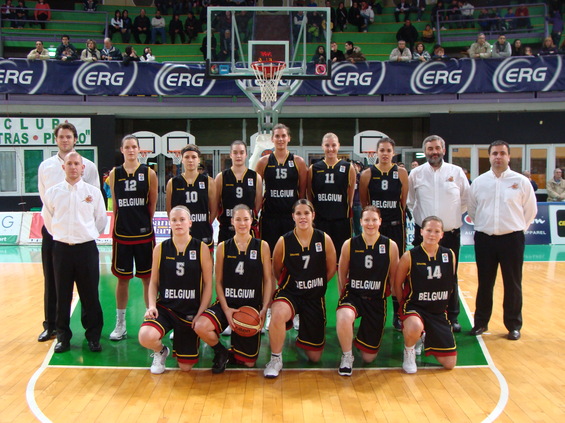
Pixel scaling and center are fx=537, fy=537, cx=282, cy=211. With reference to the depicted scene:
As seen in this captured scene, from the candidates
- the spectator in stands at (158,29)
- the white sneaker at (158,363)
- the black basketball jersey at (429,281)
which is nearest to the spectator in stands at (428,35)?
the spectator in stands at (158,29)

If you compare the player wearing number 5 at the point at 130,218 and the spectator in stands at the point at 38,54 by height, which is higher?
the spectator in stands at the point at 38,54

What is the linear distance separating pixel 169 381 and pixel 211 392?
17.0 inches

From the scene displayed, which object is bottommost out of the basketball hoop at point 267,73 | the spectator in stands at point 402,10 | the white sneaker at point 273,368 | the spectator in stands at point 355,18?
the white sneaker at point 273,368

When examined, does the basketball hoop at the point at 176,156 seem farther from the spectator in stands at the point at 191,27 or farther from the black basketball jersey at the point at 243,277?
the black basketball jersey at the point at 243,277

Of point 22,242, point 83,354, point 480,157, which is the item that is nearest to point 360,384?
point 83,354

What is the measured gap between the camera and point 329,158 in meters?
5.43

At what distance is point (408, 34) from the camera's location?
A: 1648 cm

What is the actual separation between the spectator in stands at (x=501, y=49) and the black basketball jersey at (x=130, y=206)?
487 inches

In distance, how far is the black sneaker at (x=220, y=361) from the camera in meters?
4.51

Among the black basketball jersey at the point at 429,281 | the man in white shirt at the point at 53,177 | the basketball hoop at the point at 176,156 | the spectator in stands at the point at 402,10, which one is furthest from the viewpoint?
the spectator in stands at the point at 402,10

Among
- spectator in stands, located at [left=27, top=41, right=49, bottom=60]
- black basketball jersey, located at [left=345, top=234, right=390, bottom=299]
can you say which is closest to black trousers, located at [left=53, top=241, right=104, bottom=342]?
black basketball jersey, located at [left=345, top=234, right=390, bottom=299]

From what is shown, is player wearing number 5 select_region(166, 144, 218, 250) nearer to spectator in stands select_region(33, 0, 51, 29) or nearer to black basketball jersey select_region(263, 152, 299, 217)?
black basketball jersey select_region(263, 152, 299, 217)

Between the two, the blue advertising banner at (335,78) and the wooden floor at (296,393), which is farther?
the blue advertising banner at (335,78)

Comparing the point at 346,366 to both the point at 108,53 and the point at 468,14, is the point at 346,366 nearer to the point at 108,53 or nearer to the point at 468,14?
the point at 108,53
